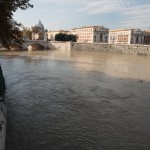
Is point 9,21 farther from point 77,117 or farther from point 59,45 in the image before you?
point 59,45

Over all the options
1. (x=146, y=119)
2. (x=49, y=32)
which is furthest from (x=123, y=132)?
(x=49, y=32)

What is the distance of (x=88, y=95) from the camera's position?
11.8m

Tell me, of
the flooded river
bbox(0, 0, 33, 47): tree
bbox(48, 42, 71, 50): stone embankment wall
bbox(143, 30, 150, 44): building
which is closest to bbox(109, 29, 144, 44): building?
bbox(143, 30, 150, 44): building

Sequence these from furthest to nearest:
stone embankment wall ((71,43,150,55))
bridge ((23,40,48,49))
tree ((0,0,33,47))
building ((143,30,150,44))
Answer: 1. building ((143,30,150,44))
2. bridge ((23,40,48,49))
3. stone embankment wall ((71,43,150,55))
4. tree ((0,0,33,47))

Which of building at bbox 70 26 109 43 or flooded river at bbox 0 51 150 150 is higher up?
building at bbox 70 26 109 43

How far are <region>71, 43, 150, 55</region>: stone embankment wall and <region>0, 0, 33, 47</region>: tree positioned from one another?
1373 inches

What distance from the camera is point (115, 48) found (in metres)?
47.1

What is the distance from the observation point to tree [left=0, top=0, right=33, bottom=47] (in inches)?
324

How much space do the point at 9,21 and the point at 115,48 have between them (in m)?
38.8

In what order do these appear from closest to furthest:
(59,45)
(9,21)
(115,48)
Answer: (9,21), (115,48), (59,45)

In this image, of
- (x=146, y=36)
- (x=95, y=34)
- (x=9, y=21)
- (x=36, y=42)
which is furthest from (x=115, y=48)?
(x=9, y=21)

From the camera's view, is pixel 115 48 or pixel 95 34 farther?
pixel 95 34

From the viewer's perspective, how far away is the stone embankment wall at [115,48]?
42.9 metres

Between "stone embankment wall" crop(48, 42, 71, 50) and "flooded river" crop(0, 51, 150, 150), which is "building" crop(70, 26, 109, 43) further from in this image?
"flooded river" crop(0, 51, 150, 150)
